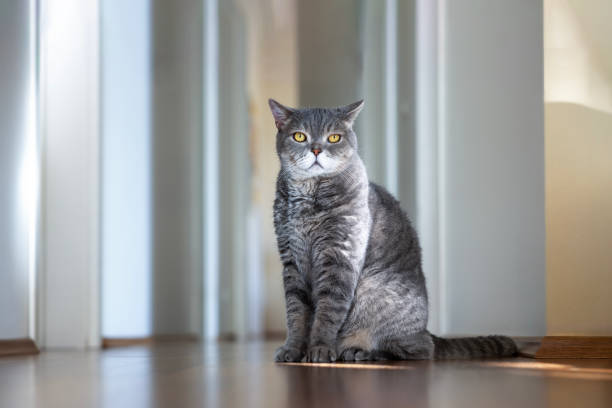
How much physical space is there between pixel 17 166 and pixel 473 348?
163cm

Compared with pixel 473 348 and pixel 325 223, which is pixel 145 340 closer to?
pixel 325 223

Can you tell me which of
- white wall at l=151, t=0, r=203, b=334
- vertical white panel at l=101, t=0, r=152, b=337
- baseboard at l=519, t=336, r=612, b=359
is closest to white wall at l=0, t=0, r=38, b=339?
vertical white panel at l=101, t=0, r=152, b=337

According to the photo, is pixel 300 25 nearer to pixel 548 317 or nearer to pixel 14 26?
pixel 14 26

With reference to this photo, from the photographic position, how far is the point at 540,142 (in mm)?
2354

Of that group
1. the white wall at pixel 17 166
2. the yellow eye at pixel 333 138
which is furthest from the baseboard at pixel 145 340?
the yellow eye at pixel 333 138

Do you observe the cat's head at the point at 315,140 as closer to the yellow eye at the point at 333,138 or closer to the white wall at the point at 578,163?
the yellow eye at the point at 333,138

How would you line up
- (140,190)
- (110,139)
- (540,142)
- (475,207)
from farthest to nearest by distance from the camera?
(140,190) < (110,139) < (475,207) < (540,142)

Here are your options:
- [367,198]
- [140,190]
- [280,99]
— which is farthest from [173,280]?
[367,198]

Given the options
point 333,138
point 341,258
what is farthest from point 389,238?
point 333,138

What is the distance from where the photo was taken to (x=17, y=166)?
99.1 inches

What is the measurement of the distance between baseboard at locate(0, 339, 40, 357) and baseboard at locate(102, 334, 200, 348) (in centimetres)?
43

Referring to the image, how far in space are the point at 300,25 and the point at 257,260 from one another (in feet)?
4.32

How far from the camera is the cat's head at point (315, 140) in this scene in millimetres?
1939

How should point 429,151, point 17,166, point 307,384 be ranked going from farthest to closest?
point 429,151
point 17,166
point 307,384
